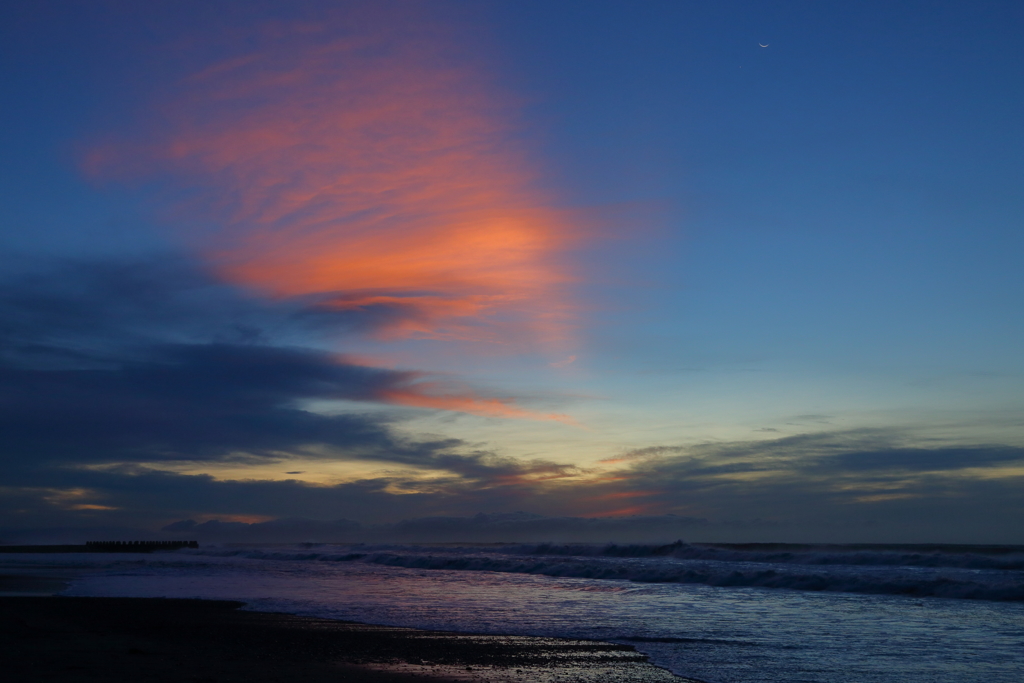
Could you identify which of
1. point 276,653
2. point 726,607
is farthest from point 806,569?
point 276,653

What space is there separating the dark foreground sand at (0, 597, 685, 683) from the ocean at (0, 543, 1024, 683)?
157 centimetres

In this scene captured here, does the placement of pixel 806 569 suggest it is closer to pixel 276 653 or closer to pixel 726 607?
pixel 726 607

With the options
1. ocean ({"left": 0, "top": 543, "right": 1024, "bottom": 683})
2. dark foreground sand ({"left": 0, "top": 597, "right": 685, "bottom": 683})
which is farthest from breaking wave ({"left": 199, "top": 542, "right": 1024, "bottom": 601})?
dark foreground sand ({"left": 0, "top": 597, "right": 685, "bottom": 683})

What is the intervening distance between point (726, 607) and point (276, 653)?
579 inches

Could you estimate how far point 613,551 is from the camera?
58406mm

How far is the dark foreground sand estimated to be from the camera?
11562mm

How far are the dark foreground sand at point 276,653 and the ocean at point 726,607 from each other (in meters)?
1.57

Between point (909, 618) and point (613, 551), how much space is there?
3989 cm

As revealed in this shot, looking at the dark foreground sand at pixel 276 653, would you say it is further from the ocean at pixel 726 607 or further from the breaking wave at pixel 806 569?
the breaking wave at pixel 806 569

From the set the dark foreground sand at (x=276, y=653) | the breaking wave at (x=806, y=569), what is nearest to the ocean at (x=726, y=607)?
the breaking wave at (x=806, y=569)

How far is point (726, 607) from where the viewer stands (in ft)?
73.9

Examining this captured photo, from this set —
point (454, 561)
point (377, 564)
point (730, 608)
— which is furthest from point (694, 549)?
point (730, 608)

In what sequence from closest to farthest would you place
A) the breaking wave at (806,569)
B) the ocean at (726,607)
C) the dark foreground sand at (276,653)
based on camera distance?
the dark foreground sand at (276,653) → the ocean at (726,607) → the breaking wave at (806,569)

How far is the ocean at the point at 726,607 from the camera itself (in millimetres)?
13312
